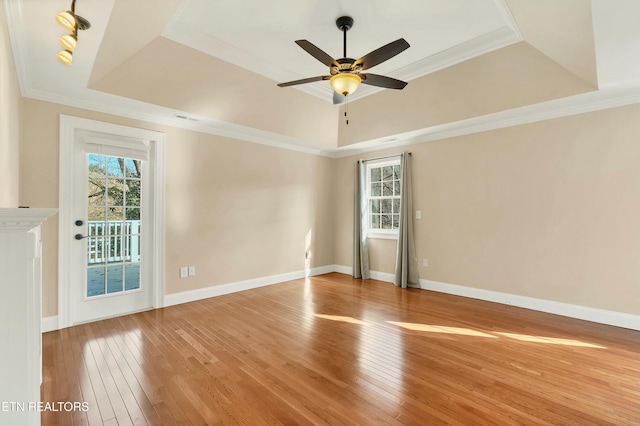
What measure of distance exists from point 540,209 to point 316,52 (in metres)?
3.51

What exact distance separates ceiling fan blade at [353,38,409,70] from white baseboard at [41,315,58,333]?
407cm

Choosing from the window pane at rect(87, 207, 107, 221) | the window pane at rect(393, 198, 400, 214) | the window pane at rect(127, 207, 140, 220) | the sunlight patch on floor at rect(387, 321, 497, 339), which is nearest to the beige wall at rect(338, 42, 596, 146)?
the window pane at rect(393, 198, 400, 214)

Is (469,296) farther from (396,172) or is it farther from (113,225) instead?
(113,225)

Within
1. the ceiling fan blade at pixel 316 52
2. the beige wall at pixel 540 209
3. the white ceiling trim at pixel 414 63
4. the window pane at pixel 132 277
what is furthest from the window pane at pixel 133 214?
the beige wall at pixel 540 209

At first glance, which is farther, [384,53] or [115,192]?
[115,192]

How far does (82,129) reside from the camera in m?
3.37

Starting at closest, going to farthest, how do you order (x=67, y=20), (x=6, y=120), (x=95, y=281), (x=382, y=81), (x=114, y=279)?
(x=67, y=20) → (x=6, y=120) → (x=382, y=81) → (x=95, y=281) → (x=114, y=279)

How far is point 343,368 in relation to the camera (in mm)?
2410

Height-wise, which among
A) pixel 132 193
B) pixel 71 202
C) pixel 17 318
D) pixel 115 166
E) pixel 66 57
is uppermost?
pixel 66 57

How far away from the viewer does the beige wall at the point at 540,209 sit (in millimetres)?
3322

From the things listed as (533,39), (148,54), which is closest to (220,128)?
(148,54)

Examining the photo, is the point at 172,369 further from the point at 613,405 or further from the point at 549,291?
the point at 549,291

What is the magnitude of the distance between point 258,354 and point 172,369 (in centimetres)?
70

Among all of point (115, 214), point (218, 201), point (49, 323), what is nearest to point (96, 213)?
point (115, 214)
